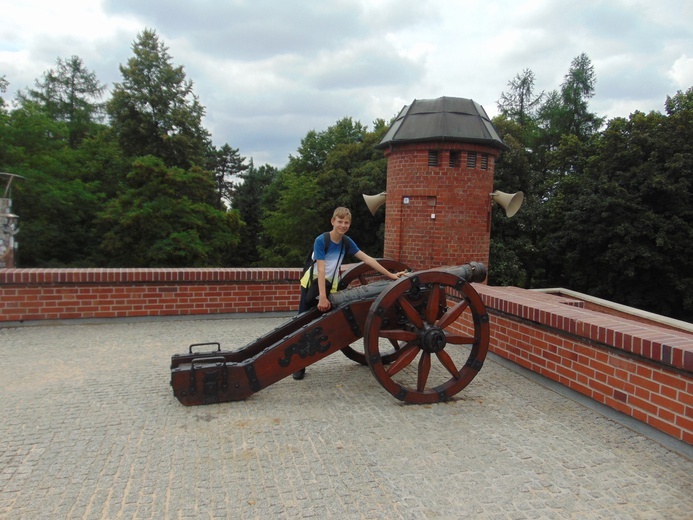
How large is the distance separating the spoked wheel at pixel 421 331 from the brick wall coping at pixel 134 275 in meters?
3.11

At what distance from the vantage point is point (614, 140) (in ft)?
69.8

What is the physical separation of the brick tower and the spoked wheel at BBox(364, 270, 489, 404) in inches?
169

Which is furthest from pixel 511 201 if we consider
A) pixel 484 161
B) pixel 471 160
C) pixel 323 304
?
pixel 323 304

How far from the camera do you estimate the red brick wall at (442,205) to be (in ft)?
26.4

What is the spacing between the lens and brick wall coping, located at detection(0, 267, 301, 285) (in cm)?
550

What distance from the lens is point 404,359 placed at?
3.64 meters

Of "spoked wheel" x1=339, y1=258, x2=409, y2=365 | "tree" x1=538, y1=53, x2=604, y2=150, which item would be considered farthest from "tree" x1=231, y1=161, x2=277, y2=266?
"spoked wheel" x1=339, y1=258, x2=409, y2=365

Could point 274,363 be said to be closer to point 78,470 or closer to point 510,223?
point 78,470

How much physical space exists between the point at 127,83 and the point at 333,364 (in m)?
24.5

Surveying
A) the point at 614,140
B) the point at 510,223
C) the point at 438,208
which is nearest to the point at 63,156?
the point at 438,208

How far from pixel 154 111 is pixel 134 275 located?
69.9 feet

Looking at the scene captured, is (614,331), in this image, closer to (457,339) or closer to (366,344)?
(457,339)

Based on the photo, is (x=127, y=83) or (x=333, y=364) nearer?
(x=333, y=364)

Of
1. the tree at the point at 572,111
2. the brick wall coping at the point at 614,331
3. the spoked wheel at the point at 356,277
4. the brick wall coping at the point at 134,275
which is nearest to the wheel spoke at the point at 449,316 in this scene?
the spoked wheel at the point at 356,277
